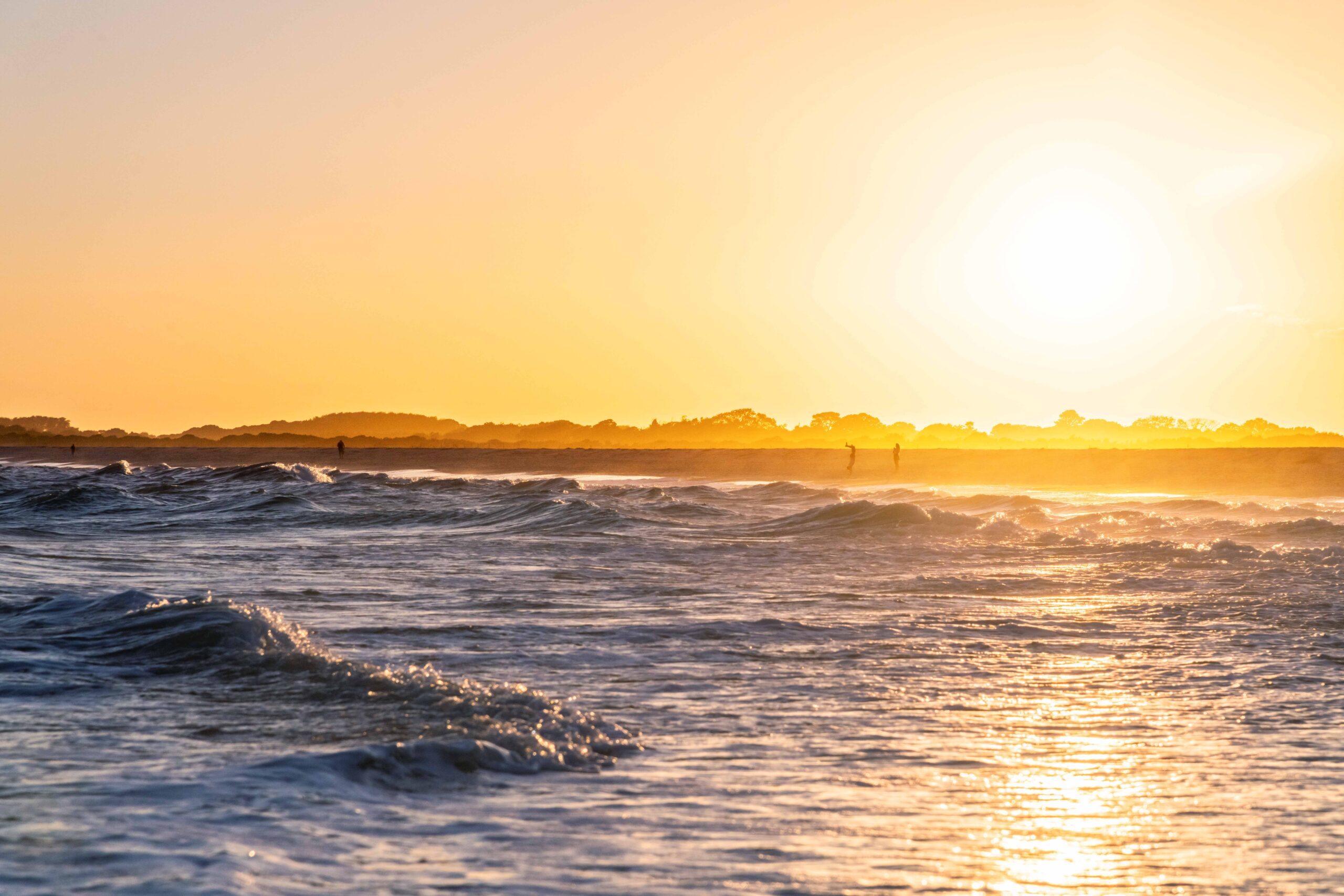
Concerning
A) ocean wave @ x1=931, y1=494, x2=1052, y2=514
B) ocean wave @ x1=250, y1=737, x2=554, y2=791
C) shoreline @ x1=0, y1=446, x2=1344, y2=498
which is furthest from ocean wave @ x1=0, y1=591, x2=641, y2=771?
shoreline @ x1=0, y1=446, x2=1344, y2=498

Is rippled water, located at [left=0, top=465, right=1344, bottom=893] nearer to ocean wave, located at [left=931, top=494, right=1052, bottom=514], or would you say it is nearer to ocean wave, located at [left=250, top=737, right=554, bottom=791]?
ocean wave, located at [left=250, top=737, right=554, bottom=791]

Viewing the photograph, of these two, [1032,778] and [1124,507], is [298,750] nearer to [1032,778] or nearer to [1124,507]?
[1032,778]

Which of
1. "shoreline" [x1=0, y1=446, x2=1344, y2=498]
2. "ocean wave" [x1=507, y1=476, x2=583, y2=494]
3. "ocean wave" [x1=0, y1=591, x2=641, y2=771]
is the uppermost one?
"shoreline" [x1=0, y1=446, x2=1344, y2=498]

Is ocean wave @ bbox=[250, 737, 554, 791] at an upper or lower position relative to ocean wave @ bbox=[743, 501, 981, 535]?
lower

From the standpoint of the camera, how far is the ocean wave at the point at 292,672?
23.2 ft

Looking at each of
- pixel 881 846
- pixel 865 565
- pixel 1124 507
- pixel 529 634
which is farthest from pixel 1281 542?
pixel 881 846

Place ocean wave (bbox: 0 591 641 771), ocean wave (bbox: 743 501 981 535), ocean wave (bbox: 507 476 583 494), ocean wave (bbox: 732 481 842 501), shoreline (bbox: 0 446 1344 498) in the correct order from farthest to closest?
shoreline (bbox: 0 446 1344 498), ocean wave (bbox: 507 476 583 494), ocean wave (bbox: 732 481 842 501), ocean wave (bbox: 743 501 981 535), ocean wave (bbox: 0 591 641 771)

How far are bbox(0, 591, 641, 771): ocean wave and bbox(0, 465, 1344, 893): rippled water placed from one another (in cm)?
4

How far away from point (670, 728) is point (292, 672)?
349cm

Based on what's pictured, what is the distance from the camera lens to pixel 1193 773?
655 cm

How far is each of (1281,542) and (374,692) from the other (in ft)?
64.9

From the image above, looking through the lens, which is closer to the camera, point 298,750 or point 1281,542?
point 298,750

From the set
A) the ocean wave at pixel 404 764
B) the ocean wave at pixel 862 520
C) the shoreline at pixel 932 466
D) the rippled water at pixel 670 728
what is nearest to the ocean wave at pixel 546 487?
the ocean wave at pixel 862 520

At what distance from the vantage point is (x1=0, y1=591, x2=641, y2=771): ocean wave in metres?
7.07
